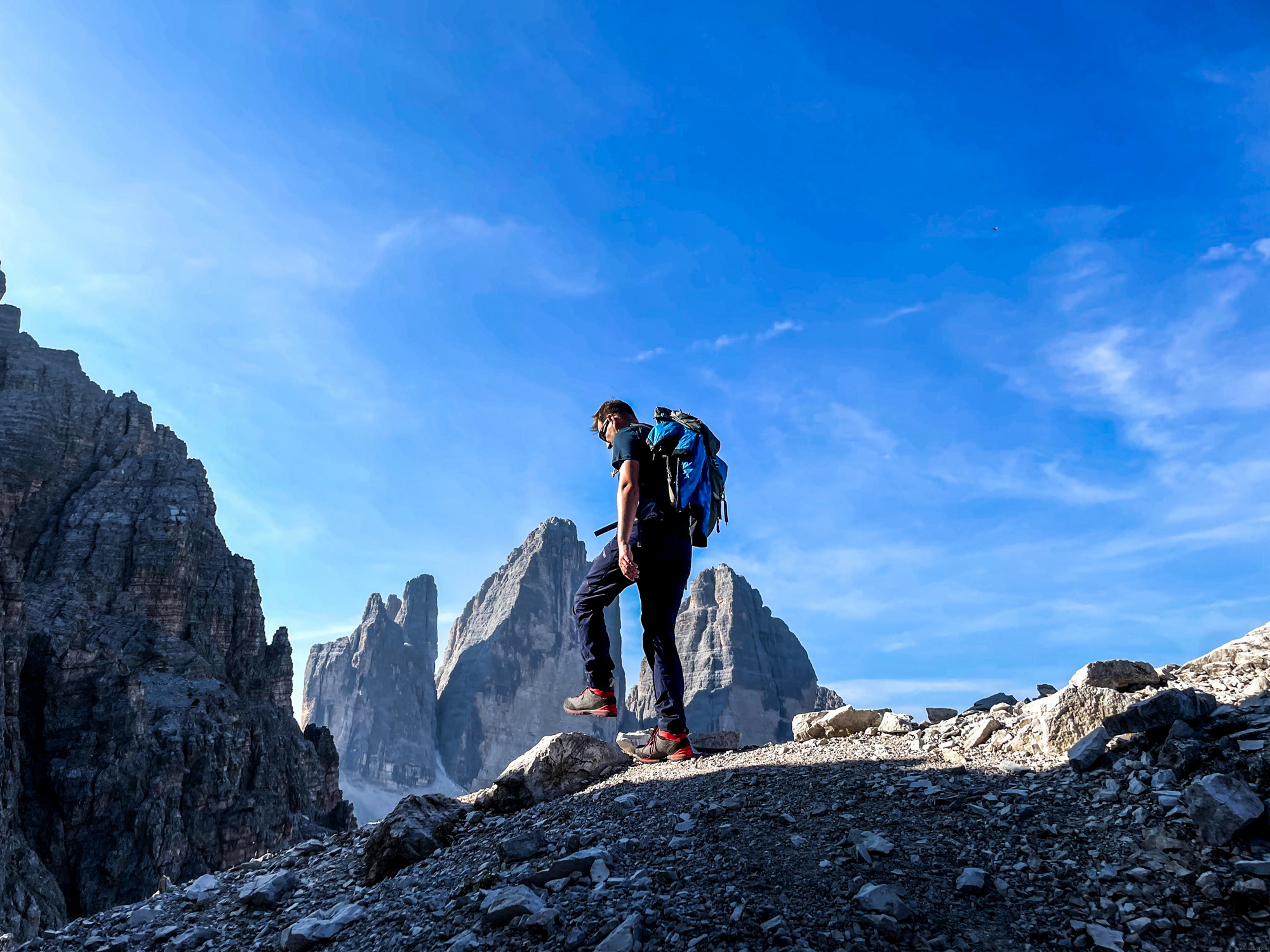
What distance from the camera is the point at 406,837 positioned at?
6918 mm

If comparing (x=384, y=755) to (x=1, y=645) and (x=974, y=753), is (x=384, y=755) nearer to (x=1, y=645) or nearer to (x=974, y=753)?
(x=1, y=645)

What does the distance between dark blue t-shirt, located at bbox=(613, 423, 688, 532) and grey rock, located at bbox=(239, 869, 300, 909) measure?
467 cm

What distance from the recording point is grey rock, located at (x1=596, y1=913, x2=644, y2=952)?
13.4 feet

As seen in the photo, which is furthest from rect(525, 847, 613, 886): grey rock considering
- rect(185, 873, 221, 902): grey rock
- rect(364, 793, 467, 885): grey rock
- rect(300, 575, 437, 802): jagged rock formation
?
rect(300, 575, 437, 802): jagged rock formation

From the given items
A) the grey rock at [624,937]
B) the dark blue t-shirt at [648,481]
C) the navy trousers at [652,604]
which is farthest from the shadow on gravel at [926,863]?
the dark blue t-shirt at [648,481]

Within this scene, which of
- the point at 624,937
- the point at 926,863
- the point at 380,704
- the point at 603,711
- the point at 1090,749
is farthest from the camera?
the point at 380,704

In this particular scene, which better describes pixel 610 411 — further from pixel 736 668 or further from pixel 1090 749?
pixel 736 668

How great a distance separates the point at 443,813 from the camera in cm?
777

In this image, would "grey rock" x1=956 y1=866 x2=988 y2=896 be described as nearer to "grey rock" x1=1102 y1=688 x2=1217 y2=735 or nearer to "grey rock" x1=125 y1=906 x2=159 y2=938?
"grey rock" x1=1102 y1=688 x2=1217 y2=735

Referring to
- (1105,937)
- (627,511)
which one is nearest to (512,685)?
(627,511)

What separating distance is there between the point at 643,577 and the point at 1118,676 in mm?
4991

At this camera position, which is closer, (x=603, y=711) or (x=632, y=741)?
(x=603, y=711)

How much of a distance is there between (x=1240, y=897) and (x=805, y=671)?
199 metres

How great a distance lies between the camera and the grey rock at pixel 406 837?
6.72m
